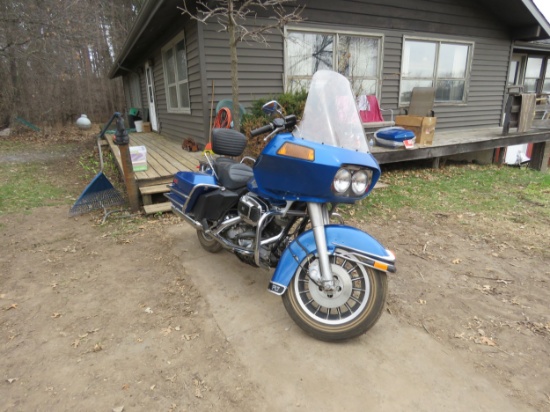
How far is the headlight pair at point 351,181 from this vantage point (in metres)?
1.78

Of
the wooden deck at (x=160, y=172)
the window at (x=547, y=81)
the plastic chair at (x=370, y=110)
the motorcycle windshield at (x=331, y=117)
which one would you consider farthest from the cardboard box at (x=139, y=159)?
the window at (x=547, y=81)

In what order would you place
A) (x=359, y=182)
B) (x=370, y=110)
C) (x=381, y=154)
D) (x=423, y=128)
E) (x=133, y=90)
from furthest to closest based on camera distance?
(x=133, y=90) → (x=370, y=110) → (x=423, y=128) → (x=381, y=154) → (x=359, y=182)

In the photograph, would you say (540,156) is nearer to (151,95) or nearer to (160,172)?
(160,172)

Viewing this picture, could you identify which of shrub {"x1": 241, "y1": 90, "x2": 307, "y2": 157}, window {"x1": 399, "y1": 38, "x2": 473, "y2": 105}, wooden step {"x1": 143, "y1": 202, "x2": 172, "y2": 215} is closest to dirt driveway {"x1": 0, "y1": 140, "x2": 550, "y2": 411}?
wooden step {"x1": 143, "y1": 202, "x2": 172, "y2": 215}

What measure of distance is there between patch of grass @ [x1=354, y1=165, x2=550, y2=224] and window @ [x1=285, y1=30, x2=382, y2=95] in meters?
2.26

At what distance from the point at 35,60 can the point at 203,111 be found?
1166 centimetres

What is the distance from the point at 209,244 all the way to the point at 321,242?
1.63 meters

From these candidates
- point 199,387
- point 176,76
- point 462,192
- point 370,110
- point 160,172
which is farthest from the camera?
point 176,76

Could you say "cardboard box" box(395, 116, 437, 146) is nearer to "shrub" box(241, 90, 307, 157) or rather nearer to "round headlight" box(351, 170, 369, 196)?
"shrub" box(241, 90, 307, 157)

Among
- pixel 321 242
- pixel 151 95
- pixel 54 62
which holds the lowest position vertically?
pixel 321 242

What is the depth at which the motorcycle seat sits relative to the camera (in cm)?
259

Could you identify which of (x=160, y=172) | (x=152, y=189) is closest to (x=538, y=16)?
(x=160, y=172)

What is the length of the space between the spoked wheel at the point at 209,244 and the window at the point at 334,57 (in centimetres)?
411

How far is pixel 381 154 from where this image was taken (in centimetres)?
567
